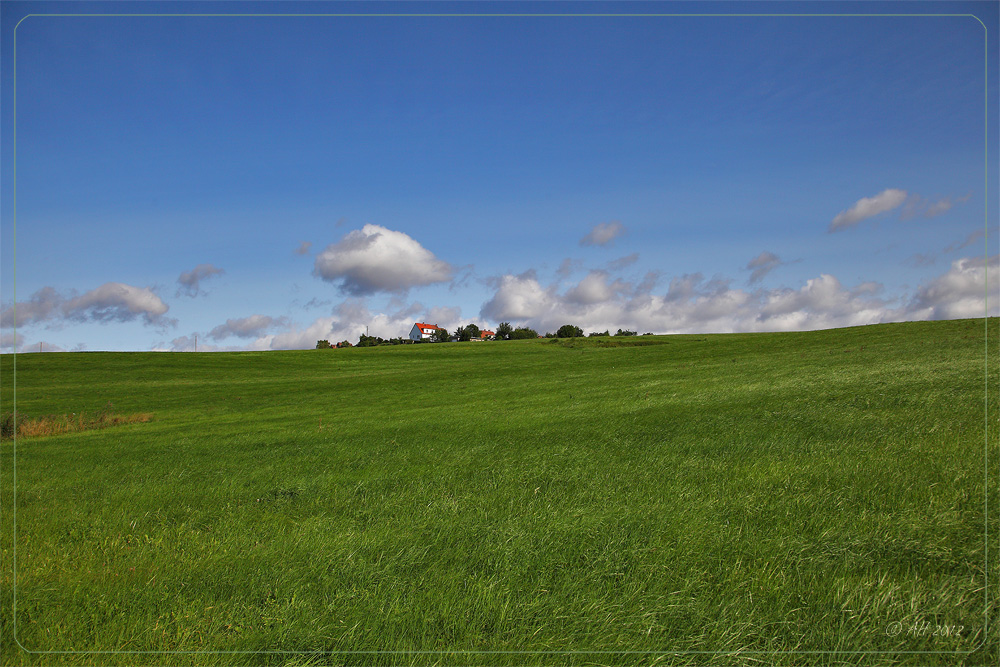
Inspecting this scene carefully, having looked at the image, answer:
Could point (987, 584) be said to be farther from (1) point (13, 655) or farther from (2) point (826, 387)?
(2) point (826, 387)

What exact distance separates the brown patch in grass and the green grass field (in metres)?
15.3

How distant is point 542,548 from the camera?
16.8 feet

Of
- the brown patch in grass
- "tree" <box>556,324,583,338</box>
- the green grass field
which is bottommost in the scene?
the brown patch in grass

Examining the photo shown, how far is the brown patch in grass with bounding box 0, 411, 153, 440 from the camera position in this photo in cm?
2384

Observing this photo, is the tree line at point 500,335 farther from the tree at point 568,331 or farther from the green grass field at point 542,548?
the green grass field at point 542,548

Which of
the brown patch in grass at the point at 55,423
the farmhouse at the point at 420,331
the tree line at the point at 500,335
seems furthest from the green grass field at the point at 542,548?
the farmhouse at the point at 420,331

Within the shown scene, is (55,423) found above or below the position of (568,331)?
below

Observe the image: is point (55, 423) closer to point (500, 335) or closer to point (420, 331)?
point (500, 335)

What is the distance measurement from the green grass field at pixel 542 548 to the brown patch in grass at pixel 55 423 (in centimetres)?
1532

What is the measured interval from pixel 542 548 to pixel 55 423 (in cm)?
3212

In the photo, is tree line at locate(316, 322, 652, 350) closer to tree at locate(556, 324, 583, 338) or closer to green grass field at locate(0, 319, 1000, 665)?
tree at locate(556, 324, 583, 338)

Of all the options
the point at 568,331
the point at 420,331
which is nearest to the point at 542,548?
the point at 568,331

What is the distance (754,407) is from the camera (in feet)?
46.6

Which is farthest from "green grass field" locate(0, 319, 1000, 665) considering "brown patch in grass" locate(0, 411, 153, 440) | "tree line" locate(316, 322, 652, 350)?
"tree line" locate(316, 322, 652, 350)
